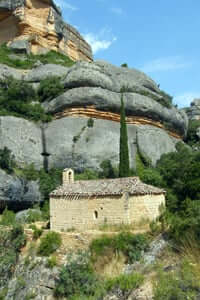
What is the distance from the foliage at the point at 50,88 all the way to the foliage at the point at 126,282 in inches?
1028

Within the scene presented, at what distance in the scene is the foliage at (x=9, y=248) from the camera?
20.5 metres

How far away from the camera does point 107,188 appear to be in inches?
860

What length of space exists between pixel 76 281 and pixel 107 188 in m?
6.44

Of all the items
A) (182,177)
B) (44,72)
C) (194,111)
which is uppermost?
(44,72)

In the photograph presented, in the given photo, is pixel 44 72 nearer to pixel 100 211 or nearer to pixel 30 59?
pixel 30 59

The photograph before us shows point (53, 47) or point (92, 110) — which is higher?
point (53, 47)

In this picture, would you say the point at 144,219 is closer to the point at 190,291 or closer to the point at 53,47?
the point at 190,291

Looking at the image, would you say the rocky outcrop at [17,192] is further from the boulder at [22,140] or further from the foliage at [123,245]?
the foliage at [123,245]

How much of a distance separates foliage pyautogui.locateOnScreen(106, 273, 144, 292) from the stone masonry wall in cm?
454

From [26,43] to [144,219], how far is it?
4019cm

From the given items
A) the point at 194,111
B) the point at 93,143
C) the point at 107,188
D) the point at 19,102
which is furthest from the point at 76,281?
the point at 194,111

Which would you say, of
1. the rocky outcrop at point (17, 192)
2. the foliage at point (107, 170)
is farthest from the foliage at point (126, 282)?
the foliage at point (107, 170)

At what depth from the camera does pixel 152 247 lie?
59.8 ft

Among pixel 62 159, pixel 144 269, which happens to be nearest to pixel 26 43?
pixel 62 159
